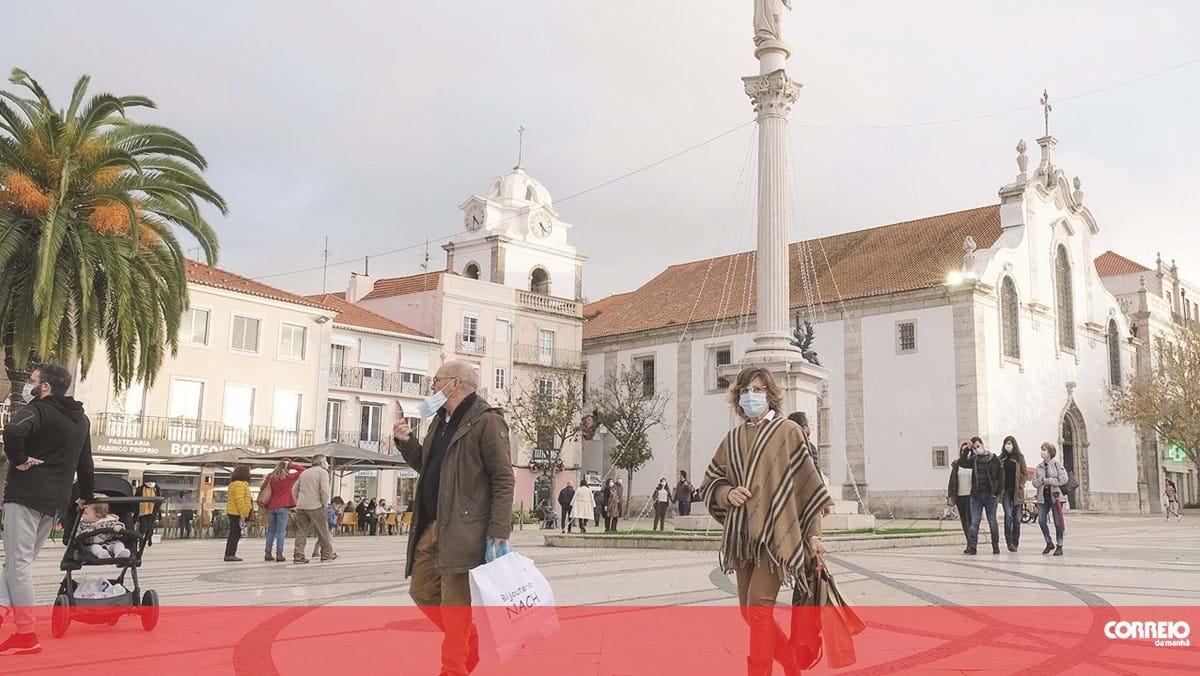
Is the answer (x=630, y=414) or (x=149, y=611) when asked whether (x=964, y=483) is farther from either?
(x=630, y=414)

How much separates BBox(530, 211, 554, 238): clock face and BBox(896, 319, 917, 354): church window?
21.4 metres

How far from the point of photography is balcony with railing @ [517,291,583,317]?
1887 inches

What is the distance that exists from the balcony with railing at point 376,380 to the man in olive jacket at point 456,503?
1399 inches

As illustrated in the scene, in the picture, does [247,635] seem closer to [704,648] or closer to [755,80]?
[704,648]

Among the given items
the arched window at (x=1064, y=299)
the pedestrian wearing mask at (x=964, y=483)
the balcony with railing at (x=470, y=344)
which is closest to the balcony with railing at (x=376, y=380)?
the balcony with railing at (x=470, y=344)

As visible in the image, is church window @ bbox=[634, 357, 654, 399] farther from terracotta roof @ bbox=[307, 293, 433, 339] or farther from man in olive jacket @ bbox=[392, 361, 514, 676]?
man in olive jacket @ bbox=[392, 361, 514, 676]

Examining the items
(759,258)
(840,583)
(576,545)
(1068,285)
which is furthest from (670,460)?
(840,583)

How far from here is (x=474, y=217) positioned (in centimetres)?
5525

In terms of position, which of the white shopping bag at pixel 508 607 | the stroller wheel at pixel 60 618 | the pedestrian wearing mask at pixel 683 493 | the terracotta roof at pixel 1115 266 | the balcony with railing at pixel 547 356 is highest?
the terracotta roof at pixel 1115 266

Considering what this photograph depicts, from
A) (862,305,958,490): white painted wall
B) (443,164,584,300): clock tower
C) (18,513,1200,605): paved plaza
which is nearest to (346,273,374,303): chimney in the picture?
(443,164,584,300): clock tower

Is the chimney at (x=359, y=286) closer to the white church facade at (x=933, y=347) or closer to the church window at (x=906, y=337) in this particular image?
the white church facade at (x=933, y=347)

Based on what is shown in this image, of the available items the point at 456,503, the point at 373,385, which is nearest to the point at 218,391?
the point at 373,385

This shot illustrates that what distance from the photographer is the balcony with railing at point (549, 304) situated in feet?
157

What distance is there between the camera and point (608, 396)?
4919 cm
